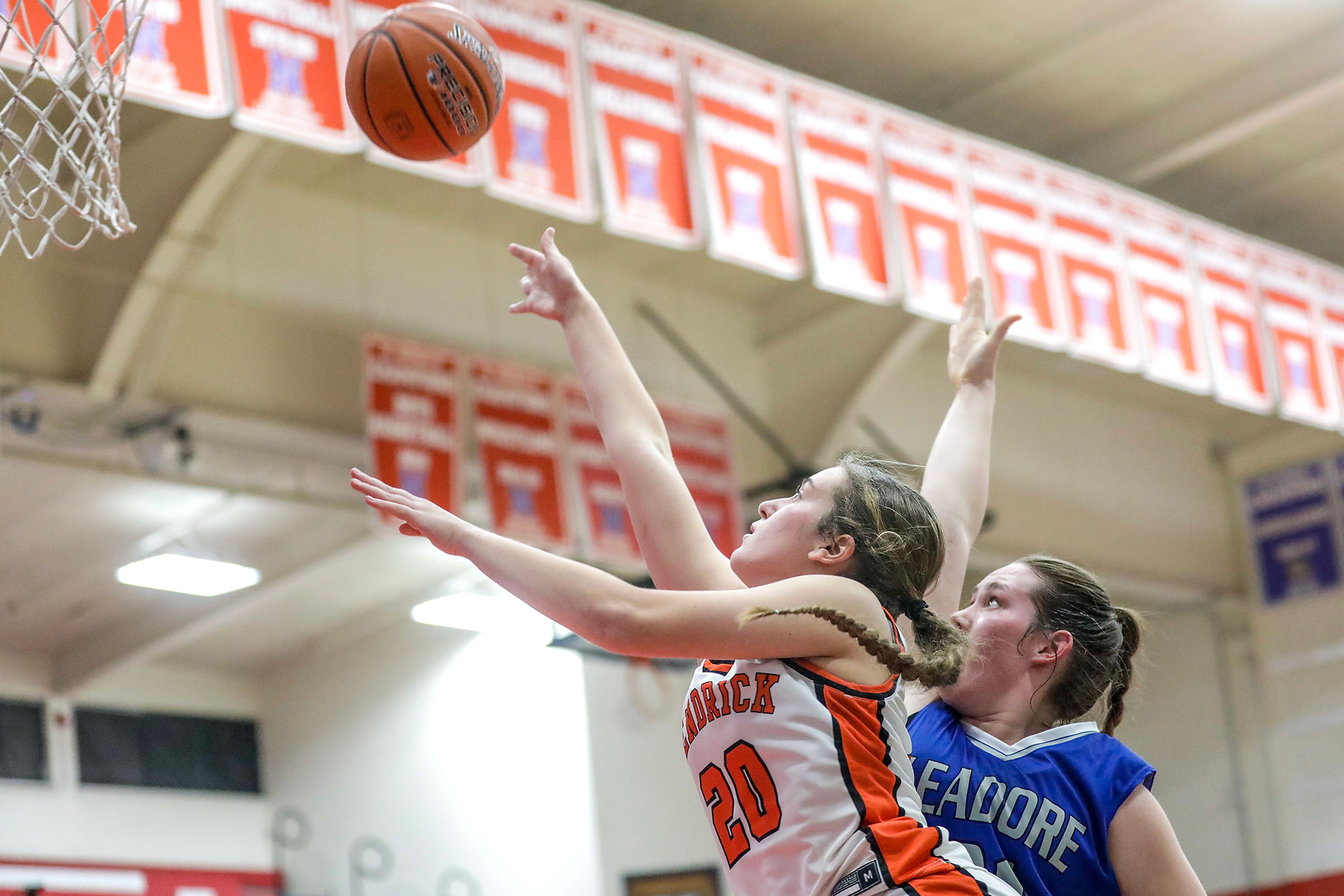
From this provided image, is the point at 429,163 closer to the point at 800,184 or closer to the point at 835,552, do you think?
the point at 800,184

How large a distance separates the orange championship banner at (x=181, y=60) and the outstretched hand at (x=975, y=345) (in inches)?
125

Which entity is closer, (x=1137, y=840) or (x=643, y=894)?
(x=1137, y=840)

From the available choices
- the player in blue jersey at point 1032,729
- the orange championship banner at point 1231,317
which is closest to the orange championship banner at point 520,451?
the orange championship banner at point 1231,317

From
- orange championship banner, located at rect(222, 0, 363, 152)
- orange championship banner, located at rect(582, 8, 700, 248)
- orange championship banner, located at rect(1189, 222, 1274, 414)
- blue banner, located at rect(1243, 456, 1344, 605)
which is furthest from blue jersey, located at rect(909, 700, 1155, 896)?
blue banner, located at rect(1243, 456, 1344, 605)

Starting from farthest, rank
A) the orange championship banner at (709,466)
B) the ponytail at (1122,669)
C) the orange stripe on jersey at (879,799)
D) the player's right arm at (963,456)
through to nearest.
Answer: the orange championship banner at (709,466) → the player's right arm at (963,456) → the ponytail at (1122,669) → the orange stripe on jersey at (879,799)

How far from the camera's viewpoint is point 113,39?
4.88 m

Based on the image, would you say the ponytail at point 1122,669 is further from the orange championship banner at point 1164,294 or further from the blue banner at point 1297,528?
the blue banner at point 1297,528

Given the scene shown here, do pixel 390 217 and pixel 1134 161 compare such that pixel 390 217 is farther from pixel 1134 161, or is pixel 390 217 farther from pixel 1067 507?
pixel 1067 507

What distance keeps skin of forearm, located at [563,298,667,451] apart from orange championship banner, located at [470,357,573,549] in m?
5.88

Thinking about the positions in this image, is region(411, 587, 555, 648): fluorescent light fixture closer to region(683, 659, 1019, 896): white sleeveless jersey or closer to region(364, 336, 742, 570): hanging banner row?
region(364, 336, 742, 570): hanging banner row

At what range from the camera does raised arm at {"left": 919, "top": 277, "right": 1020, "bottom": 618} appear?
2717mm

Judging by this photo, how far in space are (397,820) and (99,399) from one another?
482cm

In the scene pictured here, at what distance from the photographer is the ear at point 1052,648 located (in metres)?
2.47

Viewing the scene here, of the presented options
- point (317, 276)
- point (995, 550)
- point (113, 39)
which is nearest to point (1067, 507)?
point (995, 550)
